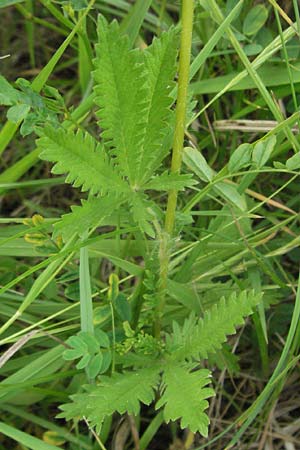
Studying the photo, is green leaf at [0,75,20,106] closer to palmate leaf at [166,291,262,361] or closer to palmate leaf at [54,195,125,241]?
palmate leaf at [54,195,125,241]

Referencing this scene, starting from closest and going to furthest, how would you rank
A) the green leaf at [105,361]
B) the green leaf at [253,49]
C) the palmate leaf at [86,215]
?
the palmate leaf at [86,215], the green leaf at [105,361], the green leaf at [253,49]

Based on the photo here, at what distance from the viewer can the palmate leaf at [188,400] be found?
88cm

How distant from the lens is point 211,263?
1.32m

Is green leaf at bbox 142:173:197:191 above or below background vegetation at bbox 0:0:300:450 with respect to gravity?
above

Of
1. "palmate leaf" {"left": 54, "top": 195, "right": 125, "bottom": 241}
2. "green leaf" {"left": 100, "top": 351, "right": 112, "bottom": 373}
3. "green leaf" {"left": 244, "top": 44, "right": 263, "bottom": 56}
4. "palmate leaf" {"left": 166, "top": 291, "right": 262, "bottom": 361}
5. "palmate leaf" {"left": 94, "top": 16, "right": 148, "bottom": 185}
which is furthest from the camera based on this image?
"green leaf" {"left": 244, "top": 44, "right": 263, "bottom": 56}

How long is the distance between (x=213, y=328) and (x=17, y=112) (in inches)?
17.6

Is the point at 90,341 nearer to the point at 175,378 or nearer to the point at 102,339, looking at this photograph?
the point at 102,339

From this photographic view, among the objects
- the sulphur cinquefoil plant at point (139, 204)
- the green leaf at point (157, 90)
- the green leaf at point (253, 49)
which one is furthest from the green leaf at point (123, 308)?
the green leaf at point (253, 49)

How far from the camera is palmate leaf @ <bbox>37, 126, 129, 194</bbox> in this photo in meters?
0.79

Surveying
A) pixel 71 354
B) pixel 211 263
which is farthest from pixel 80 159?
pixel 211 263

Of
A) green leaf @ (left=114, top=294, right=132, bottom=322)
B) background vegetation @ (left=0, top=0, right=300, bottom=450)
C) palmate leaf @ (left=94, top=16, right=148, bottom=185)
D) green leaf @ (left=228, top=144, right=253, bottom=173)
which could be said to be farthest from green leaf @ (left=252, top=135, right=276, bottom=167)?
green leaf @ (left=114, top=294, right=132, bottom=322)

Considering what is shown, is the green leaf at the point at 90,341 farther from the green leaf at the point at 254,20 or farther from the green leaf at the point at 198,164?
the green leaf at the point at 254,20

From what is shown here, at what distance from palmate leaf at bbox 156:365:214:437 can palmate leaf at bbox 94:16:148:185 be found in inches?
12.6

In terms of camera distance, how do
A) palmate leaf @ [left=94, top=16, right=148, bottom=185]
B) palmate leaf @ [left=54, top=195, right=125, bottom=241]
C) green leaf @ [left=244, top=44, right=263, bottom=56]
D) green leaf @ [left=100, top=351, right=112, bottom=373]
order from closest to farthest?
1. palmate leaf @ [left=94, top=16, right=148, bottom=185]
2. palmate leaf @ [left=54, top=195, right=125, bottom=241]
3. green leaf @ [left=100, top=351, right=112, bottom=373]
4. green leaf @ [left=244, top=44, right=263, bottom=56]
